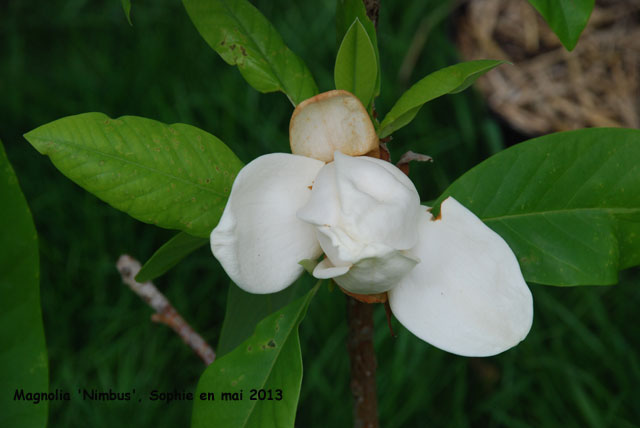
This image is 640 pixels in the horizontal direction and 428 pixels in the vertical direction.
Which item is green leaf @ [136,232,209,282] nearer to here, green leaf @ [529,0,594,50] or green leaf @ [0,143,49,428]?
green leaf @ [0,143,49,428]

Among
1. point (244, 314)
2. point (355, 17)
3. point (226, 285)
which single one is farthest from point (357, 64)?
point (226, 285)

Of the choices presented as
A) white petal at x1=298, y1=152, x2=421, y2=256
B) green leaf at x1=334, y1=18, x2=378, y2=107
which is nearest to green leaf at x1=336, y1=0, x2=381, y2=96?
green leaf at x1=334, y1=18, x2=378, y2=107

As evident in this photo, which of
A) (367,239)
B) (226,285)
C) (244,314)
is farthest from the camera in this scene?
(226,285)

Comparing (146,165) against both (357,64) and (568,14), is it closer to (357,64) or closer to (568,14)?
(357,64)

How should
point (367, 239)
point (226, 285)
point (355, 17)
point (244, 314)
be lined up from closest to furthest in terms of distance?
point (367, 239), point (355, 17), point (244, 314), point (226, 285)

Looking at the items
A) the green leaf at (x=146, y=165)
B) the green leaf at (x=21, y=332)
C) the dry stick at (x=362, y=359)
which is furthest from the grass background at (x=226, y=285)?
the green leaf at (x=146, y=165)
